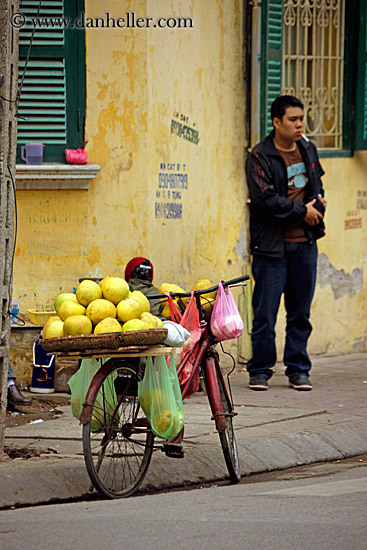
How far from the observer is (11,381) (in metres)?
7.50

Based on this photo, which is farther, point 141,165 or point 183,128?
point 183,128

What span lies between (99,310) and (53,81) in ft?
12.3

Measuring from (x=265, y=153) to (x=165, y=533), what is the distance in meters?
4.44

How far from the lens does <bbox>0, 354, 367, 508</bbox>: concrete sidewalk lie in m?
5.31

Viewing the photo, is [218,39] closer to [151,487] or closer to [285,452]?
[285,452]

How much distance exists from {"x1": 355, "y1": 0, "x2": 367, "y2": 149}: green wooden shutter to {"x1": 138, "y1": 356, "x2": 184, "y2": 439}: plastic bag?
5.37 meters

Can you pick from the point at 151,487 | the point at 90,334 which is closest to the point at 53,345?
the point at 90,334

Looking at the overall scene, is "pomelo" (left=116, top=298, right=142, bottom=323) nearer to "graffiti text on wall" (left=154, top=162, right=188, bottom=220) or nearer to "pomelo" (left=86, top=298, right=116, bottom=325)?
"pomelo" (left=86, top=298, right=116, bottom=325)

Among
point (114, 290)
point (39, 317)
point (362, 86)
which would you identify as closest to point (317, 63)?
point (362, 86)

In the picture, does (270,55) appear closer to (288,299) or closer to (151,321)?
(288,299)

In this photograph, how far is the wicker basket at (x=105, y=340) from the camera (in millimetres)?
4922

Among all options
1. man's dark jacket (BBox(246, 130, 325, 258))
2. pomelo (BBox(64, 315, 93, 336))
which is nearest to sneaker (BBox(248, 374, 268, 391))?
man's dark jacket (BBox(246, 130, 325, 258))

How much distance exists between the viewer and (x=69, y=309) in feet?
16.8

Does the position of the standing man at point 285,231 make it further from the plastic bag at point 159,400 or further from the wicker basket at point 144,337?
the wicker basket at point 144,337
